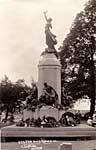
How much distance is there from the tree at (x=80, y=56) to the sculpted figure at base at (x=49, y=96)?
36.2 feet

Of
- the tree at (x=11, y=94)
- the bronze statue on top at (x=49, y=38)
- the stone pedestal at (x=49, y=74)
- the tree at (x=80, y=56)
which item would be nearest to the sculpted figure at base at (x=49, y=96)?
the stone pedestal at (x=49, y=74)

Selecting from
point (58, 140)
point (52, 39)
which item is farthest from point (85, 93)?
point (58, 140)

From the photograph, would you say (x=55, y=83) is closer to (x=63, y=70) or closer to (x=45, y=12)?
(x=45, y=12)

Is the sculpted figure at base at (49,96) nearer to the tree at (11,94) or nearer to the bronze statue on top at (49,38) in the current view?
the bronze statue on top at (49,38)

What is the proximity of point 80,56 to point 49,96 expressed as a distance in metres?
13.1

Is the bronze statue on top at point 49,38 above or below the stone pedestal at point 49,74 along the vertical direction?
above

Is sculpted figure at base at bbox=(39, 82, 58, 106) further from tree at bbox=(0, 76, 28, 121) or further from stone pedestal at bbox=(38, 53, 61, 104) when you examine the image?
tree at bbox=(0, 76, 28, 121)

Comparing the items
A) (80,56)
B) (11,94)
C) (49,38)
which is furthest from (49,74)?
(11,94)

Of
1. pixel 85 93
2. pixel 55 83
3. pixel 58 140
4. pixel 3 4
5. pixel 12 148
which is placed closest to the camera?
pixel 3 4

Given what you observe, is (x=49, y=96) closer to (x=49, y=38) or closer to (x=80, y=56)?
(x=49, y=38)

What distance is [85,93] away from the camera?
41375 mm

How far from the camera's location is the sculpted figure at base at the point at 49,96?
97.2 feet

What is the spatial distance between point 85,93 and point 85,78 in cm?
137

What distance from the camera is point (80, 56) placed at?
42.2 metres
